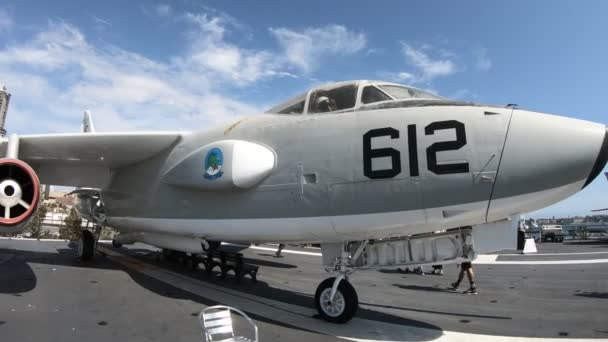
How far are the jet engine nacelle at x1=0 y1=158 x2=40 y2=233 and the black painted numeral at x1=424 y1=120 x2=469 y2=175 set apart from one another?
268 inches

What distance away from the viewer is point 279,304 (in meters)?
7.10

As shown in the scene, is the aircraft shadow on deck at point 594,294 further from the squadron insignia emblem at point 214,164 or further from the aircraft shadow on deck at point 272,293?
the squadron insignia emblem at point 214,164

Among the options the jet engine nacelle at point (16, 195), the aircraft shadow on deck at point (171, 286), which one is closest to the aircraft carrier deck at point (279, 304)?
the aircraft shadow on deck at point (171, 286)

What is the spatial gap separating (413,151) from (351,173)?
912 millimetres

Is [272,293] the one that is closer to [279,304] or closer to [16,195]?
[279,304]

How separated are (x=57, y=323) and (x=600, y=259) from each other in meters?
18.7

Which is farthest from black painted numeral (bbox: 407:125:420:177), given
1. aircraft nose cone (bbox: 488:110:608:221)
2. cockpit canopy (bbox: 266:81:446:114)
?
aircraft nose cone (bbox: 488:110:608:221)

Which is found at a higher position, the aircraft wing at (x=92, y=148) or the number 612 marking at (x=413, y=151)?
the aircraft wing at (x=92, y=148)

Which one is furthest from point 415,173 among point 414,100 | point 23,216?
point 23,216

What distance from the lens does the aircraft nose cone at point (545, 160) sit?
434cm

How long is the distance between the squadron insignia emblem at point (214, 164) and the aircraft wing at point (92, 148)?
5.37 ft

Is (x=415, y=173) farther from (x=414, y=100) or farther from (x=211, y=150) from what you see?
(x=211, y=150)

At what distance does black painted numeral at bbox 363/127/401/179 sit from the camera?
5.12m

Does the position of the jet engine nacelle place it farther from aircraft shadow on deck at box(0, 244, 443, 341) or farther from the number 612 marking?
the number 612 marking
